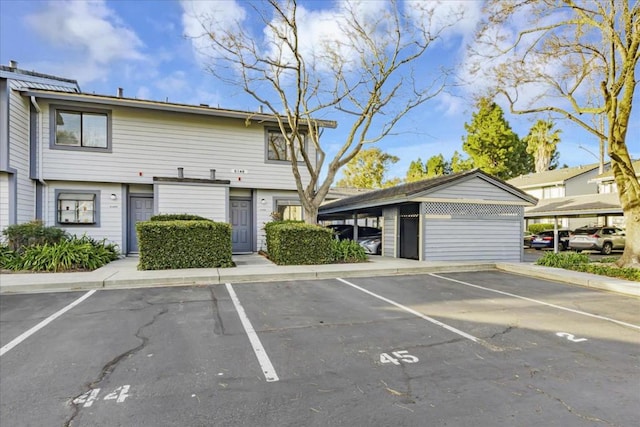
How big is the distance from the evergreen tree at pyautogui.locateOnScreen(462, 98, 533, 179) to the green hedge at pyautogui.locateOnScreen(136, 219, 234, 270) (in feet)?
89.4

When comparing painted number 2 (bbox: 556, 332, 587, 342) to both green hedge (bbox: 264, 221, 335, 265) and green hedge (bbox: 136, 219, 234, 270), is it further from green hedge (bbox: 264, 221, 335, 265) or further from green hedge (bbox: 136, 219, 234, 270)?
green hedge (bbox: 136, 219, 234, 270)

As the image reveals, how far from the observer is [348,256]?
11461mm

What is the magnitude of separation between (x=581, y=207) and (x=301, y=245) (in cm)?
1503

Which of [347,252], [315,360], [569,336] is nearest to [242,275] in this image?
[347,252]

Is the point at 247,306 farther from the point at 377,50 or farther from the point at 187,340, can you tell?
the point at 377,50

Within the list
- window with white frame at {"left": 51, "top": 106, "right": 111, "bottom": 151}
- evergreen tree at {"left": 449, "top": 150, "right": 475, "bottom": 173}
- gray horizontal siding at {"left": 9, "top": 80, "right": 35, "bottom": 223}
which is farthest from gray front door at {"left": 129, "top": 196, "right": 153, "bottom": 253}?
evergreen tree at {"left": 449, "top": 150, "right": 475, "bottom": 173}

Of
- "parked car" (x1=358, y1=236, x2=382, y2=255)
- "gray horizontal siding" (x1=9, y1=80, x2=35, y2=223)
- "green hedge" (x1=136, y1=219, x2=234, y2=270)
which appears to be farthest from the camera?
"parked car" (x1=358, y1=236, x2=382, y2=255)

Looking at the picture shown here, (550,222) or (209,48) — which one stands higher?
(209,48)

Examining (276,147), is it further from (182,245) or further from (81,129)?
(81,129)

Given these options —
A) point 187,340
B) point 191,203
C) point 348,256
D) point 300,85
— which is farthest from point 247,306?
point 300,85

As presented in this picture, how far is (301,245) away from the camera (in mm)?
10469

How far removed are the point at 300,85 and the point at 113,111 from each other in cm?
658

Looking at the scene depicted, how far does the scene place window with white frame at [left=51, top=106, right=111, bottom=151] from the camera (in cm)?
1155

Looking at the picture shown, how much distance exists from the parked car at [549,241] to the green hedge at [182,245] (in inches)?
766
